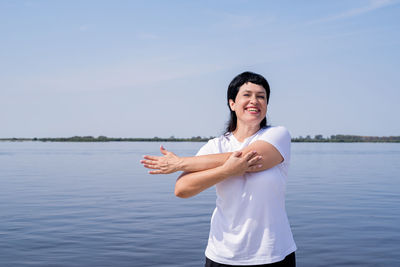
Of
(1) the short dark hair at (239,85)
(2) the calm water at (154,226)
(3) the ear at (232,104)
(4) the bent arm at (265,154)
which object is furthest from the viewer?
(2) the calm water at (154,226)

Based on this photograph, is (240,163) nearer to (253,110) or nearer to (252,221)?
(252,221)

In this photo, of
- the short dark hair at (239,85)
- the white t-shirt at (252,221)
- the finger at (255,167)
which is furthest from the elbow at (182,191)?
the short dark hair at (239,85)

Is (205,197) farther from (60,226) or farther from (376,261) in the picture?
(376,261)

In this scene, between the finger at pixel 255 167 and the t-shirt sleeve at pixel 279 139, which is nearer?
the finger at pixel 255 167

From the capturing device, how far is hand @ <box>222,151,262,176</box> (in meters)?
3.15

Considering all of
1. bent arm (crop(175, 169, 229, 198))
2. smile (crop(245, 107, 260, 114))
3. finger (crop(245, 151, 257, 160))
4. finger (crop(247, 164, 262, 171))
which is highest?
smile (crop(245, 107, 260, 114))

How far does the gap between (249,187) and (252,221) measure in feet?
0.78

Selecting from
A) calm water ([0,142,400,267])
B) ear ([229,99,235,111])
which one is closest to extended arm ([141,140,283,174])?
ear ([229,99,235,111])

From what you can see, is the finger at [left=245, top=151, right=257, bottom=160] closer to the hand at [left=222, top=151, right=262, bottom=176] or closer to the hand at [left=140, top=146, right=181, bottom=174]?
the hand at [left=222, top=151, right=262, bottom=176]

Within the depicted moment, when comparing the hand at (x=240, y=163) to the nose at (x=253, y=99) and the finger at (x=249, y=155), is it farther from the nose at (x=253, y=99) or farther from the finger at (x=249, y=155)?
the nose at (x=253, y=99)

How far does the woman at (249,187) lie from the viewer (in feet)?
10.5

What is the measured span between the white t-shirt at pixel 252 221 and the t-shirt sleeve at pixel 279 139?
0.17 metres

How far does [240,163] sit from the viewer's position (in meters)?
3.15

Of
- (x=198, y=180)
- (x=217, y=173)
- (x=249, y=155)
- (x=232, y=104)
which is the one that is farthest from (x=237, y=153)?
(x=232, y=104)
